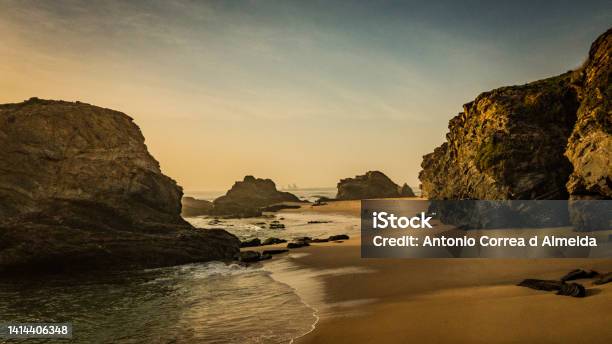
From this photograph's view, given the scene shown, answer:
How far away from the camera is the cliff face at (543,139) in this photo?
17.0 metres

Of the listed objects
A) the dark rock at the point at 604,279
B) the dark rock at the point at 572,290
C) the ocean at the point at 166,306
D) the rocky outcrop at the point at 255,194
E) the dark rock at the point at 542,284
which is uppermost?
the rocky outcrop at the point at 255,194

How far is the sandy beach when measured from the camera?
26.7 ft

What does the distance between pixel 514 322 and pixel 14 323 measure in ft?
47.7

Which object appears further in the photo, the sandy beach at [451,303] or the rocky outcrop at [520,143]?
the rocky outcrop at [520,143]

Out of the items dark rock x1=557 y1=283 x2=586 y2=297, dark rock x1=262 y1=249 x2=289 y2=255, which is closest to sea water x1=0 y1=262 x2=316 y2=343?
dark rock x1=262 y1=249 x2=289 y2=255

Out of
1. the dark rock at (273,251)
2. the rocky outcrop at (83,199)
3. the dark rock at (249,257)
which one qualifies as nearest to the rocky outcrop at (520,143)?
the dark rock at (273,251)

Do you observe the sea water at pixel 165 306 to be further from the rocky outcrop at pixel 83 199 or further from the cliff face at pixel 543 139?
the cliff face at pixel 543 139

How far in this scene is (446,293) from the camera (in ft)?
40.9

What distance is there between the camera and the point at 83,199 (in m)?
24.5

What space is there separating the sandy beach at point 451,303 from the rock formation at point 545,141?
493 cm

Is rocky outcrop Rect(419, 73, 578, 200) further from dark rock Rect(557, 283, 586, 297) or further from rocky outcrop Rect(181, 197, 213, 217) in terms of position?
rocky outcrop Rect(181, 197, 213, 217)

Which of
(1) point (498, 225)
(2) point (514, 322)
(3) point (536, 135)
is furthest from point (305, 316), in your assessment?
(3) point (536, 135)

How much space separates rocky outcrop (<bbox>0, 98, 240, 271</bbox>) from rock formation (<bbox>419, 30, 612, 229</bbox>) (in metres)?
18.0

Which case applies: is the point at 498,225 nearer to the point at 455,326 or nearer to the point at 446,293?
the point at 446,293
